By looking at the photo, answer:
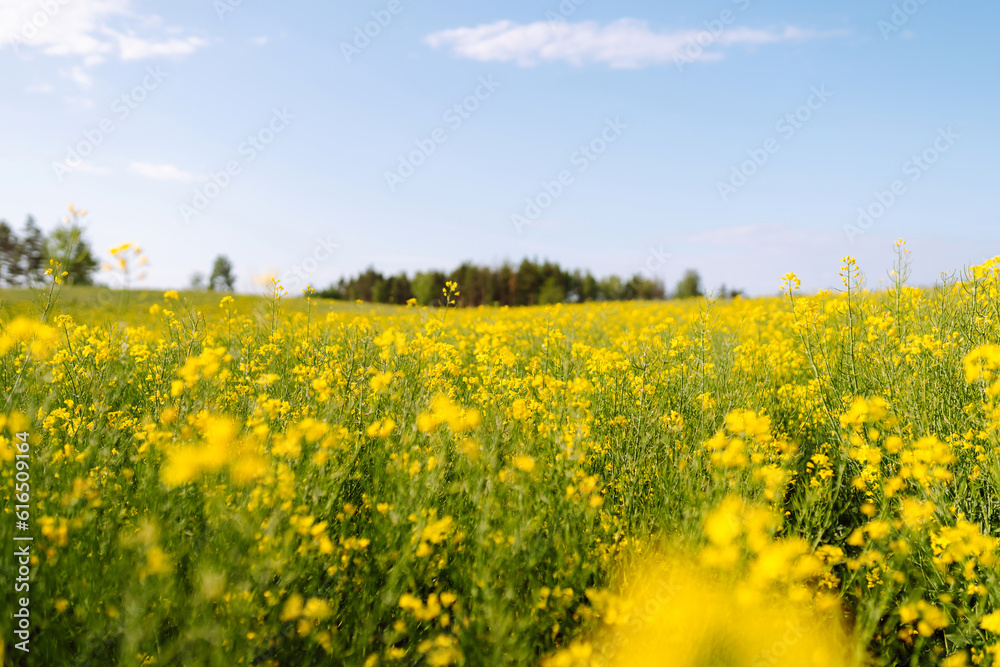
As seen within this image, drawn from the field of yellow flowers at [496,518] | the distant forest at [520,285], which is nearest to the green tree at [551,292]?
the distant forest at [520,285]

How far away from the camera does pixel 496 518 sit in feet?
7.86

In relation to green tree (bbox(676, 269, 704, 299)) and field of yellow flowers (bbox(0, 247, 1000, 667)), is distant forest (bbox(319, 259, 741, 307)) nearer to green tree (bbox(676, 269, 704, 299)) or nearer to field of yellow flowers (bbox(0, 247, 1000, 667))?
green tree (bbox(676, 269, 704, 299))

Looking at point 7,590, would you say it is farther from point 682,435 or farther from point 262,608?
point 682,435

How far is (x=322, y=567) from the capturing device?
7.06 ft

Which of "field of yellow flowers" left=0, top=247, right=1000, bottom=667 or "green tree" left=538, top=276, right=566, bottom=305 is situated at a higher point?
"green tree" left=538, top=276, right=566, bottom=305

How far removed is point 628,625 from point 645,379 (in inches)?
78.9

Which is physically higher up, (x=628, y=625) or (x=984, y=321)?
(x=984, y=321)

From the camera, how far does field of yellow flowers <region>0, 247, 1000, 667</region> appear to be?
5.91ft

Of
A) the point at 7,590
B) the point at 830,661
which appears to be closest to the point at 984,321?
the point at 830,661

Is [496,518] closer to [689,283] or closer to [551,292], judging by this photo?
[551,292]

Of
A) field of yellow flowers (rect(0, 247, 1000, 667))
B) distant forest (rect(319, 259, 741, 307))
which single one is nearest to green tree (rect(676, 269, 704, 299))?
distant forest (rect(319, 259, 741, 307))

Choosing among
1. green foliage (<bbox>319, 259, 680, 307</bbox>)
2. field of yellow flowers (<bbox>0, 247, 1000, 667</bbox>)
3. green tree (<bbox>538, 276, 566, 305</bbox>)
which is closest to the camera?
field of yellow flowers (<bbox>0, 247, 1000, 667</bbox>)

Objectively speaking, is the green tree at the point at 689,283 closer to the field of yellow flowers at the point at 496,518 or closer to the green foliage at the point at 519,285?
the green foliage at the point at 519,285

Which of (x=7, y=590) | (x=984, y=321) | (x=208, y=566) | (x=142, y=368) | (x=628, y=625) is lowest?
(x=628, y=625)
